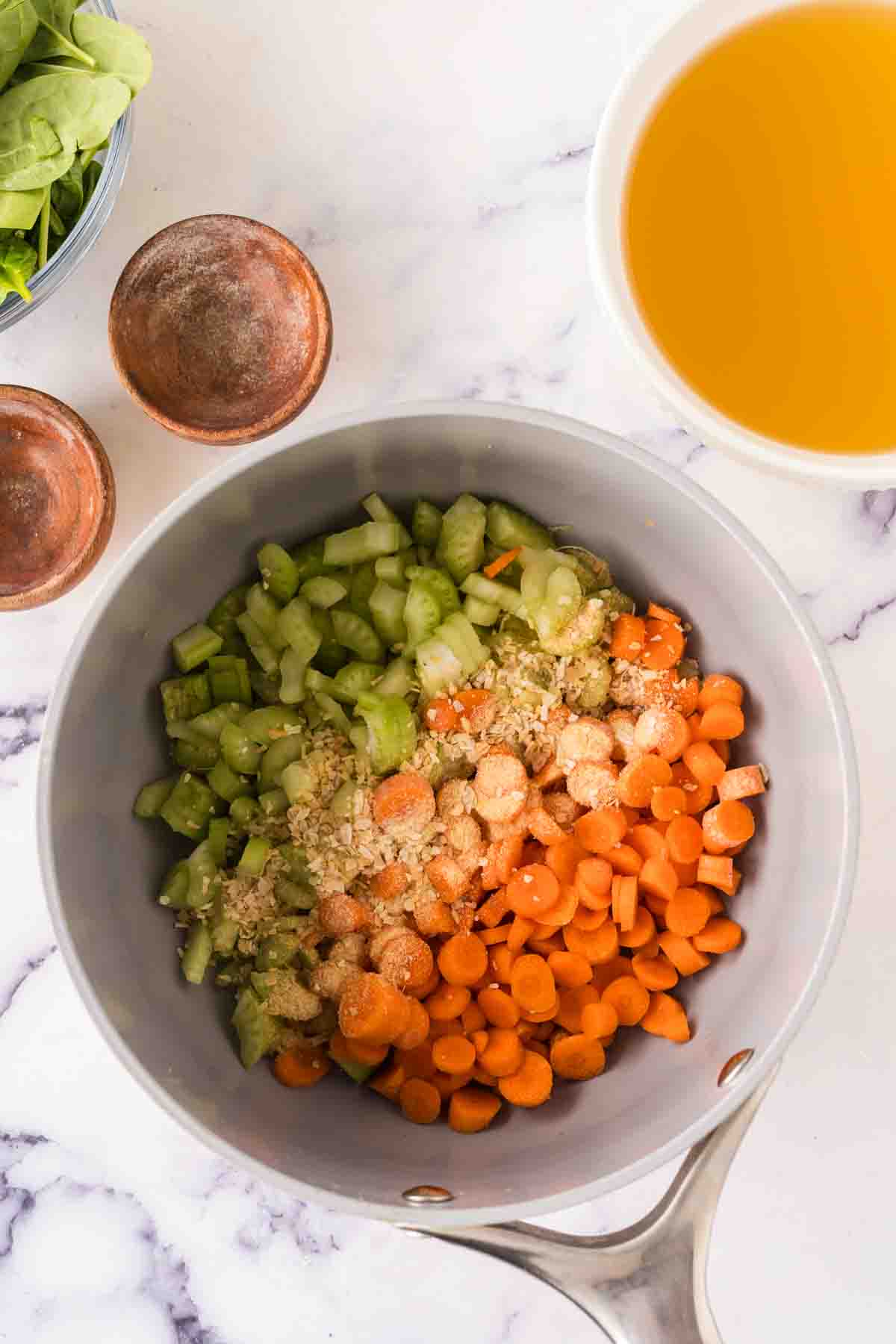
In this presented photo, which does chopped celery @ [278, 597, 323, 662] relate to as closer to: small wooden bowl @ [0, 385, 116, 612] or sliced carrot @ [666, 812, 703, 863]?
small wooden bowl @ [0, 385, 116, 612]

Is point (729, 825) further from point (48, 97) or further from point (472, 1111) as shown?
point (48, 97)

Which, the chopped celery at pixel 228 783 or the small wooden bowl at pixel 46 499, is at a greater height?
the small wooden bowl at pixel 46 499

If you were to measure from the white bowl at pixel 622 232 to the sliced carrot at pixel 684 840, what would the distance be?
38 cm

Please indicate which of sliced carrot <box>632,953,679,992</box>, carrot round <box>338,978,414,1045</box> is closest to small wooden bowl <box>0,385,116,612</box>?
carrot round <box>338,978,414,1045</box>

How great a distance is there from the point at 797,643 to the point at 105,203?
892mm

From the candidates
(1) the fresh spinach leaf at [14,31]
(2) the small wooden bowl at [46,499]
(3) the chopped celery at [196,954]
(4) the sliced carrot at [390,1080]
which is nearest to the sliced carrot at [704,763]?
(4) the sliced carrot at [390,1080]

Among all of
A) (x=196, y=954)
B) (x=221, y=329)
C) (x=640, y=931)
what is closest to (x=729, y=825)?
(x=640, y=931)

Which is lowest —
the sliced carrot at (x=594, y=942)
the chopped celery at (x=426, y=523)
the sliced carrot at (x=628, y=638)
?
the sliced carrot at (x=594, y=942)

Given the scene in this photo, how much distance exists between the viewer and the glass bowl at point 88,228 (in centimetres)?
134

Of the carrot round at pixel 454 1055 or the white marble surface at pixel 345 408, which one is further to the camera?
the white marble surface at pixel 345 408

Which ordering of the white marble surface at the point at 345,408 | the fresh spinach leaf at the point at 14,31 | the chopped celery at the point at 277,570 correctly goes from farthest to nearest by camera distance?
the white marble surface at the point at 345,408 < the chopped celery at the point at 277,570 < the fresh spinach leaf at the point at 14,31

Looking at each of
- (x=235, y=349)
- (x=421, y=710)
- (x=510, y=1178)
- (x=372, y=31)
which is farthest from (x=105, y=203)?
(x=510, y=1178)

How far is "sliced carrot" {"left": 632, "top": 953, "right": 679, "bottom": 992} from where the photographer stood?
131 centimetres

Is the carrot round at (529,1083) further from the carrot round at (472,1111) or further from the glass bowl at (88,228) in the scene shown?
the glass bowl at (88,228)
